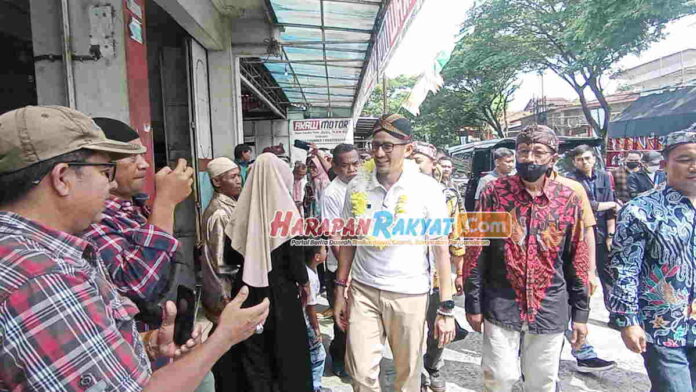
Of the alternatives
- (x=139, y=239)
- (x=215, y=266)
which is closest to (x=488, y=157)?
(x=215, y=266)

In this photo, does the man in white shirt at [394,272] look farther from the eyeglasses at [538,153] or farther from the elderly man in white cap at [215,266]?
the elderly man in white cap at [215,266]

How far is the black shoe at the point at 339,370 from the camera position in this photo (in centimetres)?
354

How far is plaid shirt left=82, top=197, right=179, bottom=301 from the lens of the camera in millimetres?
1525

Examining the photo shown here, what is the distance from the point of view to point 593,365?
3.41m

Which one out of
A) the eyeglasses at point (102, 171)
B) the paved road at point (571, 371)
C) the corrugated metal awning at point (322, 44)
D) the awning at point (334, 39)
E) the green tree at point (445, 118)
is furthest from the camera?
the green tree at point (445, 118)

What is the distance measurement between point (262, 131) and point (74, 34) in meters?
11.4

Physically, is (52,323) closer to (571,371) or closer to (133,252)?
(133,252)

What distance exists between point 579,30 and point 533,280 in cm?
1438

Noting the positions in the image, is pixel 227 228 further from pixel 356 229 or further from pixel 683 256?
pixel 683 256

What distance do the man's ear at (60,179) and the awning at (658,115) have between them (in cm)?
1833

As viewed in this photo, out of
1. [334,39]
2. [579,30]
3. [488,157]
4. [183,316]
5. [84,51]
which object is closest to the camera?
[183,316]

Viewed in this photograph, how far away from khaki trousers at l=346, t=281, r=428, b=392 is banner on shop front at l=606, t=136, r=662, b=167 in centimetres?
1504

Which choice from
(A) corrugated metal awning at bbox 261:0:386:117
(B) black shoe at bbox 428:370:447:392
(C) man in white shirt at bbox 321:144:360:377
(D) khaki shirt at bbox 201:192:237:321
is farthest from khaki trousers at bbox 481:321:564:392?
(A) corrugated metal awning at bbox 261:0:386:117

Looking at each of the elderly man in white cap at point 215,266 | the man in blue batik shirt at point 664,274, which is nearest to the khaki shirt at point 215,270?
the elderly man in white cap at point 215,266
